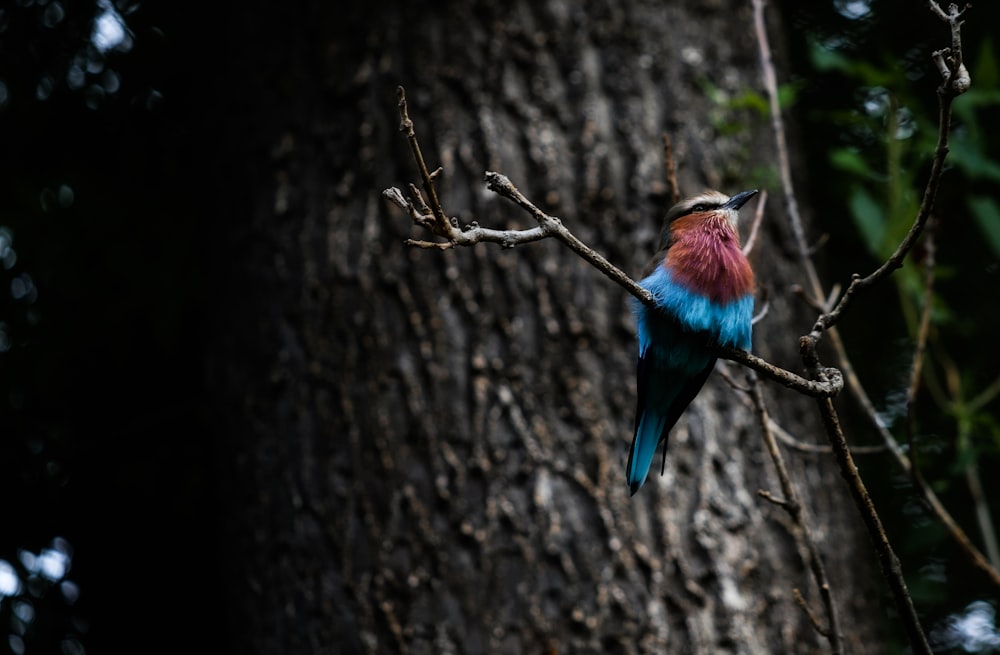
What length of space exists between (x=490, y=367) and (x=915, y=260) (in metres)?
1.29

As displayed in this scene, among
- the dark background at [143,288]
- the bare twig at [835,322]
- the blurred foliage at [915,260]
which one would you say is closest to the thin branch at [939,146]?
the bare twig at [835,322]

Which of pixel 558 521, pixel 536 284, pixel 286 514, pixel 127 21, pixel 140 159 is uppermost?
pixel 127 21

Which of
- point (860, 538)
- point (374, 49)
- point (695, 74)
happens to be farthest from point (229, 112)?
point (860, 538)

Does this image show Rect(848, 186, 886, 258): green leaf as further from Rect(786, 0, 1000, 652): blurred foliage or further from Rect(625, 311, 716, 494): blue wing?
Rect(625, 311, 716, 494): blue wing

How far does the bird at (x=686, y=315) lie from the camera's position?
1.61 metres

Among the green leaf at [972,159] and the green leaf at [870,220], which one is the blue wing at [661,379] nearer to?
the green leaf at [870,220]

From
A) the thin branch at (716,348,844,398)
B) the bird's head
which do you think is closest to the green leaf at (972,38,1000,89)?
the bird's head

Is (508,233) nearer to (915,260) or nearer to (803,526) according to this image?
(803,526)

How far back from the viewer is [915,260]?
281 centimetres

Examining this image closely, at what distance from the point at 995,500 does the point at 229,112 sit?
284 cm

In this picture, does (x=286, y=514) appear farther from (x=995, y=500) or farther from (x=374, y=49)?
(x=995, y=500)

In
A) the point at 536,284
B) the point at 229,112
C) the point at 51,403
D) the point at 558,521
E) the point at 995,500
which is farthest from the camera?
the point at 51,403

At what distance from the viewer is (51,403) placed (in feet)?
11.6

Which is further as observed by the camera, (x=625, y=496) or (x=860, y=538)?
(x=860, y=538)
